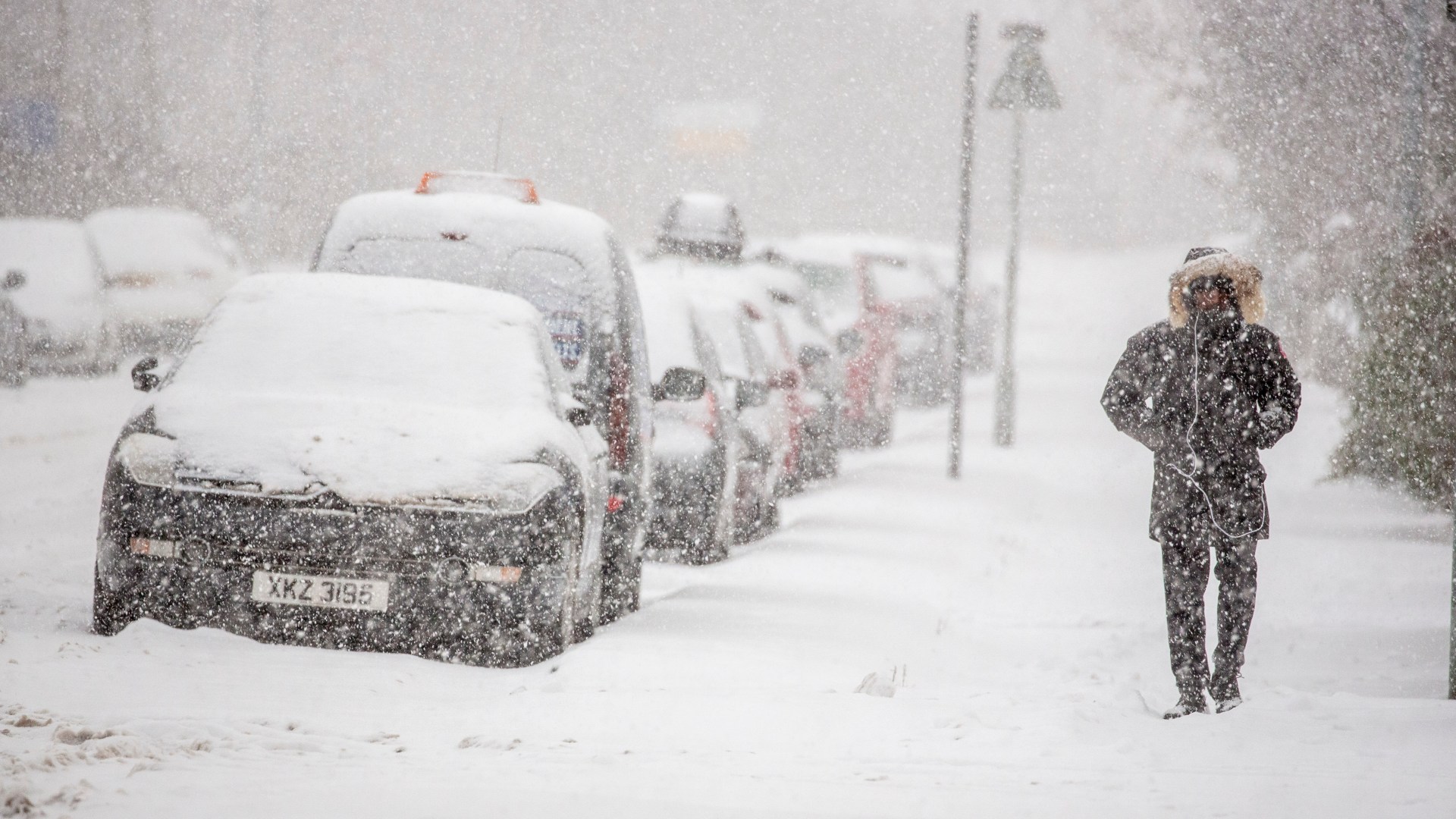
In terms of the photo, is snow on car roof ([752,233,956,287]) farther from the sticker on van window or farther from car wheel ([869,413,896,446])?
the sticker on van window

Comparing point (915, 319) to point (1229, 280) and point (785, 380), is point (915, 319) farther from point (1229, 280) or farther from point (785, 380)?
point (1229, 280)

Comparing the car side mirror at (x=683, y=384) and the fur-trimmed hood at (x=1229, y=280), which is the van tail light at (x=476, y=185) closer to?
the car side mirror at (x=683, y=384)

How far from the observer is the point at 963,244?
1733cm

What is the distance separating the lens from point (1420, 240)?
40.7 feet

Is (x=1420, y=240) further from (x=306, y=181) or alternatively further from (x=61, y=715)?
(x=306, y=181)

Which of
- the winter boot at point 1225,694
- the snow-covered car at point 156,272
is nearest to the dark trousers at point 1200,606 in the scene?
the winter boot at point 1225,694

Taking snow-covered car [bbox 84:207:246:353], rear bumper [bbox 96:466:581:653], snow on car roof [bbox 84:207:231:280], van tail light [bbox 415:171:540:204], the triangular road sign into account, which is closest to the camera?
rear bumper [bbox 96:466:581:653]

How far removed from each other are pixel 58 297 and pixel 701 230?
7103 millimetres

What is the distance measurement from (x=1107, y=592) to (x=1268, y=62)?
28.7ft

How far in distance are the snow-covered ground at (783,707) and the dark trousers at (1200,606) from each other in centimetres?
23

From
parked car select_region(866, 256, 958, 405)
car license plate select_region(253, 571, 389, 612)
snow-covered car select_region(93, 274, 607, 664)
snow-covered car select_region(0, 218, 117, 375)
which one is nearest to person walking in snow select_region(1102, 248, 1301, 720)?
snow-covered car select_region(93, 274, 607, 664)

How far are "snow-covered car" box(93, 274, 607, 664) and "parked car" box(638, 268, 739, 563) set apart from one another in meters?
3.44

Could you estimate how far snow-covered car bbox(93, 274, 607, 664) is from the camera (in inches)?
247

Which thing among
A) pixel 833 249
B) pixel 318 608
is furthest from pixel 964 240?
pixel 318 608
